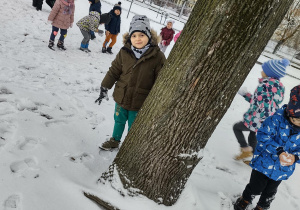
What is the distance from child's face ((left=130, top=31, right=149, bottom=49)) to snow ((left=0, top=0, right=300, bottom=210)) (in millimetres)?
1188

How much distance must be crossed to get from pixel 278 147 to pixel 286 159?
0.12 meters

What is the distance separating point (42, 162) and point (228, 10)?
6.16 ft

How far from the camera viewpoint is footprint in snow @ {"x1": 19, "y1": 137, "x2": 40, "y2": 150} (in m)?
2.04

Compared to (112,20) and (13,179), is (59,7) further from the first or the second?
(13,179)

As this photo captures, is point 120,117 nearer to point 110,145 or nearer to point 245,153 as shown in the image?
point 110,145

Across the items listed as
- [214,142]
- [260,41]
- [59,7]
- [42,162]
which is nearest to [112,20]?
[59,7]

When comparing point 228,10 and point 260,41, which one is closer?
point 228,10

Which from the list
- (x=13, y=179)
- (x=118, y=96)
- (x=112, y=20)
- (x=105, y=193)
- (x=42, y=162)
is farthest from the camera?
(x=112, y=20)

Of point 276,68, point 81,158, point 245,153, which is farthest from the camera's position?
point 245,153

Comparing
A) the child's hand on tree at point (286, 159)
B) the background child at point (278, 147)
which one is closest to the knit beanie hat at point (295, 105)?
the background child at point (278, 147)

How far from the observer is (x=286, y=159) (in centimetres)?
193

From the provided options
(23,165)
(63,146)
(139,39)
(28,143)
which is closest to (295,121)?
(139,39)

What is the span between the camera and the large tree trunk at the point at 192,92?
48.7 inches

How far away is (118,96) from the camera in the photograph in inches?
90.6
